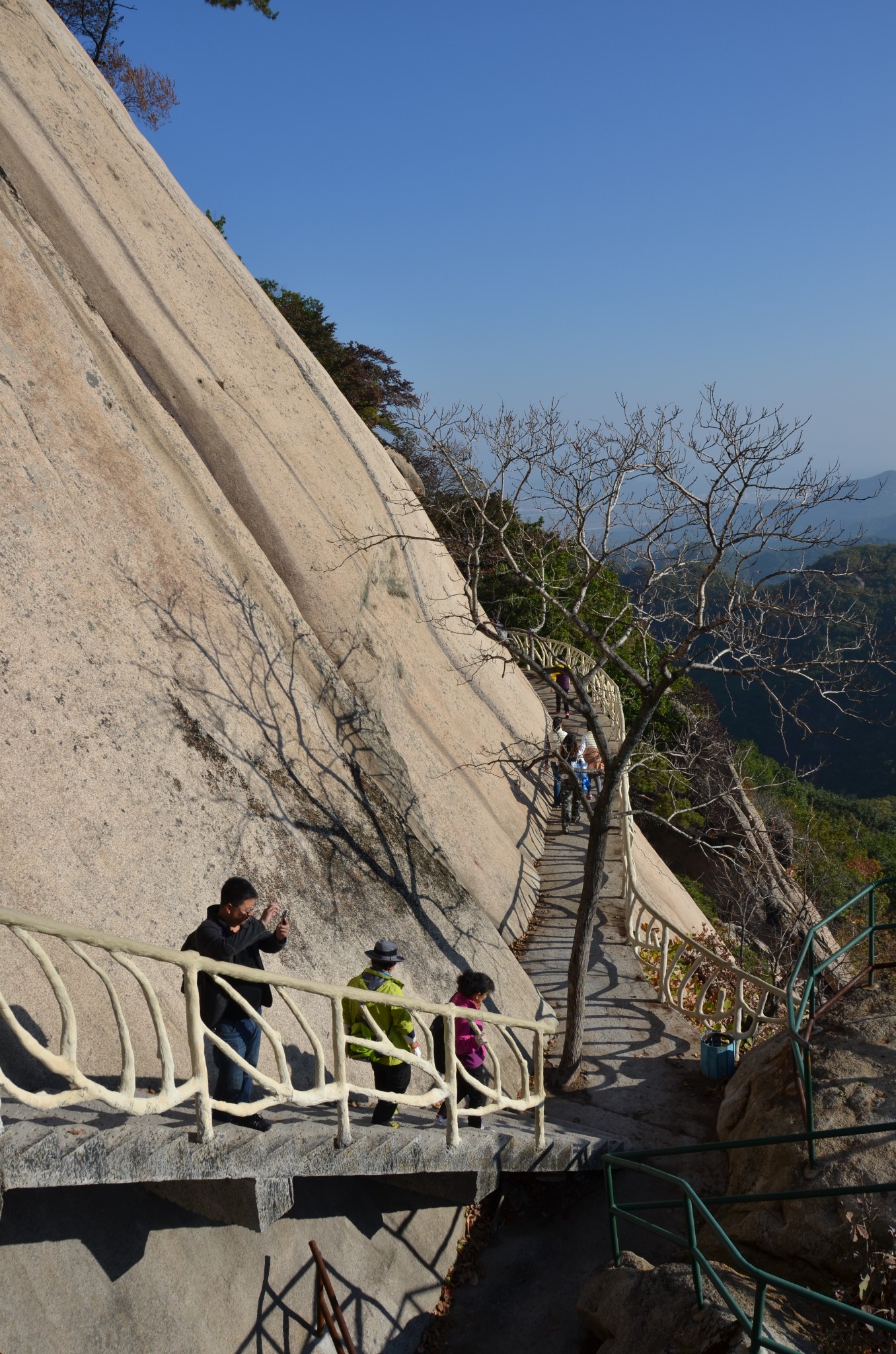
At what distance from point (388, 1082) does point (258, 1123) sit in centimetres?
146

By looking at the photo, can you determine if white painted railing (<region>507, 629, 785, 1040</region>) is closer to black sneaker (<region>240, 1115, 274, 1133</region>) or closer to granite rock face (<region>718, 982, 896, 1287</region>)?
granite rock face (<region>718, 982, 896, 1287</region>)

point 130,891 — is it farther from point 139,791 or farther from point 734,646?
point 734,646

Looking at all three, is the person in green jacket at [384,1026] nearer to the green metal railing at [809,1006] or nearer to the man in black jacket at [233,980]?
the man in black jacket at [233,980]

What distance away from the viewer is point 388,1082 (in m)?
6.81

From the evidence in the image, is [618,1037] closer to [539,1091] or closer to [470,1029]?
[539,1091]

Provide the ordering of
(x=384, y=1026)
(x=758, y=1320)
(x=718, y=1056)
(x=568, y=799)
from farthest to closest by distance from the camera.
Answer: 1. (x=568, y=799)
2. (x=718, y=1056)
3. (x=384, y=1026)
4. (x=758, y=1320)

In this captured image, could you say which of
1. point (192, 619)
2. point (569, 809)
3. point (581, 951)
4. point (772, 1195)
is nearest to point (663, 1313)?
point (772, 1195)

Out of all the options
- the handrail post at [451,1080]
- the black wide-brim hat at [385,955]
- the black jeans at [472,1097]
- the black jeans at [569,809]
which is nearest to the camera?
the handrail post at [451,1080]

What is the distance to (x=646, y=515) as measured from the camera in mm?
11094

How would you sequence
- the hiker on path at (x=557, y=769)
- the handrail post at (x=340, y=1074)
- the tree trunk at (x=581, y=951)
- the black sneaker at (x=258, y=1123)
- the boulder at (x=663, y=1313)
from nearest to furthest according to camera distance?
1. the handrail post at (x=340, y=1074)
2. the boulder at (x=663, y=1313)
3. the black sneaker at (x=258, y=1123)
4. the tree trunk at (x=581, y=951)
5. the hiker on path at (x=557, y=769)

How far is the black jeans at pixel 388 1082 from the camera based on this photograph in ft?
22.2

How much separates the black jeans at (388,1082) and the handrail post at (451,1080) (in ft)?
1.89

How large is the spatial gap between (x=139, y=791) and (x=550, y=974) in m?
6.65

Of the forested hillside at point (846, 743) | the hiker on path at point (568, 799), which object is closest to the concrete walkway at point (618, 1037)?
the hiker on path at point (568, 799)
